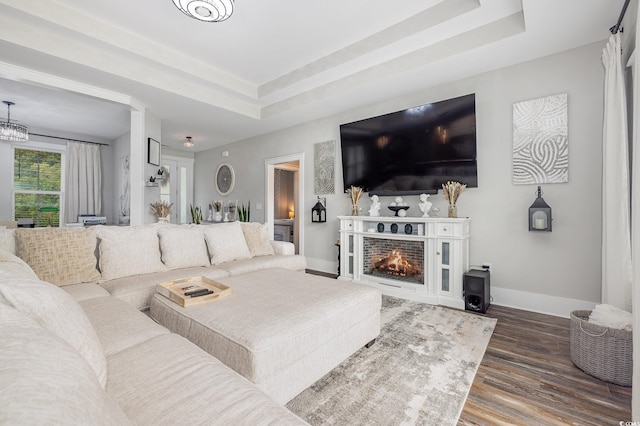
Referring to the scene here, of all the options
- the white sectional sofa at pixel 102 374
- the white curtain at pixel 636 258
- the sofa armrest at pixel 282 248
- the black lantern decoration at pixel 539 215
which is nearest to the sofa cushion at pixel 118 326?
the white sectional sofa at pixel 102 374

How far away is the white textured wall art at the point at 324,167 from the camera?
460 cm

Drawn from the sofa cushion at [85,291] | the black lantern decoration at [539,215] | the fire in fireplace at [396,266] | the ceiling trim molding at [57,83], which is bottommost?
the fire in fireplace at [396,266]

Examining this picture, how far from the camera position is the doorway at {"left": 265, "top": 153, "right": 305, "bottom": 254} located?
5129 millimetres

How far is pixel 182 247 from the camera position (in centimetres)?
278

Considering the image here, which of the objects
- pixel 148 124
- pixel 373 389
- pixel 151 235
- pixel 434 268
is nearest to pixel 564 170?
pixel 434 268

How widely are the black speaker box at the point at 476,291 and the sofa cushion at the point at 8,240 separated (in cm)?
381

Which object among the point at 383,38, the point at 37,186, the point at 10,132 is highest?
the point at 383,38

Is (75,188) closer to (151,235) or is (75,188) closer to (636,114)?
(151,235)

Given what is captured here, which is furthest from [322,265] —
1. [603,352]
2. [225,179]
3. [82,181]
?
[82,181]

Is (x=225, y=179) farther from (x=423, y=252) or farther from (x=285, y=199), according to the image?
(x=423, y=252)

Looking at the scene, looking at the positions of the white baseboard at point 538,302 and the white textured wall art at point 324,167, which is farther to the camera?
the white textured wall art at point 324,167

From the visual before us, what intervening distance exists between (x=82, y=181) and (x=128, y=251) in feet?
15.4

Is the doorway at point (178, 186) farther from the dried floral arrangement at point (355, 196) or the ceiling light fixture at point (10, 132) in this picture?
the dried floral arrangement at point (355, 196)

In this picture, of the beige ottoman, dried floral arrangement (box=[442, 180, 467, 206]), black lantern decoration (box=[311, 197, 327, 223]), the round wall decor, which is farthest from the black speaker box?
the round wall decor
